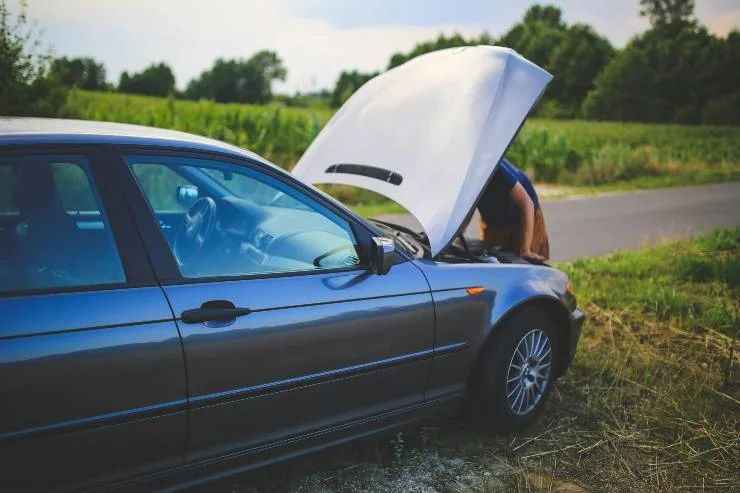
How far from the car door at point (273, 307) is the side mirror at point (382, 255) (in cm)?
6

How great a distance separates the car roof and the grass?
141cm

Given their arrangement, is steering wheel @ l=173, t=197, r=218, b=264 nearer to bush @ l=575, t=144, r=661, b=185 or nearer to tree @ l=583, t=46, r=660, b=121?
bush @ l=575, t=144, r=661, b=185

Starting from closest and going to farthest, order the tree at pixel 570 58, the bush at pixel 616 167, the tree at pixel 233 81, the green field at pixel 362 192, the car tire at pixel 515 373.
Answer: the car tire at pixel 515 373 < the green field at pixel 362 192 < the bush at pixel 616 167 < the tree at pixel 233 81 < the tree at pixel 570 58

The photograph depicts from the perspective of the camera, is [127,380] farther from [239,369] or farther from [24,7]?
[24,7]

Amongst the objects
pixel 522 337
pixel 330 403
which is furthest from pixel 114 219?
pixel 522 337

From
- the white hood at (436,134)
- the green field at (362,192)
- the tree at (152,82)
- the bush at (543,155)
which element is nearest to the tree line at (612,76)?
the tree at (152,82)

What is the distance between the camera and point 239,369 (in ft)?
8.20

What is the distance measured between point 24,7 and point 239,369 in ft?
25.6

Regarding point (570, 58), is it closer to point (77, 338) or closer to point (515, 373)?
point (515, 373)

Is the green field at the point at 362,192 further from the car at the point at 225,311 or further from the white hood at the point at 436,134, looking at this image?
the car at the point at 225,311

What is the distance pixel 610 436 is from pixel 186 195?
276 cm

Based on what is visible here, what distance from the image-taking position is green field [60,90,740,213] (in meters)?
12.8

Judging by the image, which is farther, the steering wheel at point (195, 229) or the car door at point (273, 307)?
the steering wheel at point (195, 229)

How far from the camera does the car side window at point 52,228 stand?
221 cm
